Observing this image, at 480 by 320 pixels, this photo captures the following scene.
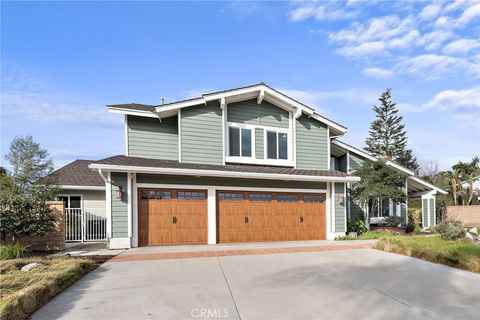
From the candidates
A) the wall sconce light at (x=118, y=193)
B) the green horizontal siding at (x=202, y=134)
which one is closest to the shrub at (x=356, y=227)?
the green horizontal siding at (x=202, y=134)

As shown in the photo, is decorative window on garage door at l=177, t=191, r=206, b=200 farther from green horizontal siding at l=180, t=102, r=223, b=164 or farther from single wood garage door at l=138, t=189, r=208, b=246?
green horizontal siding at l=180, t=102, r=223, b=164

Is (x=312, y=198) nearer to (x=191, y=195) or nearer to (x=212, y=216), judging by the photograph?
(x=212, y=216)

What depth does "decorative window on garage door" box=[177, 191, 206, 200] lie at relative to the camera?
1215 centimetres

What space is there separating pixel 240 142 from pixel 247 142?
0.33 metres

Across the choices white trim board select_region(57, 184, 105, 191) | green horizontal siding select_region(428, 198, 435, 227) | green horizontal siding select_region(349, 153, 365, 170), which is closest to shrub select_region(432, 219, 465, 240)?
green horizontal siding select_region(349, 153, 365, 170)

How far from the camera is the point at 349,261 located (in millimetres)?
8422

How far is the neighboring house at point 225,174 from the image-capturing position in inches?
455

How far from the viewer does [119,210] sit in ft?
36.8

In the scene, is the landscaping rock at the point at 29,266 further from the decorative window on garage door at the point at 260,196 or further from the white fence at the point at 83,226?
the decorative window on garage door at the point at 260,196

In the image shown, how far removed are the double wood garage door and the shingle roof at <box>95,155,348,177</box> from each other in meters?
0.99

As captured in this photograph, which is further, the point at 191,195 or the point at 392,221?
the point at 392,221

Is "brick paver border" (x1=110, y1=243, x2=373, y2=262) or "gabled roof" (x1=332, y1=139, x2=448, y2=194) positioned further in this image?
"gabled roof" (x1=332, y1=139, x2=448, y2=194)
